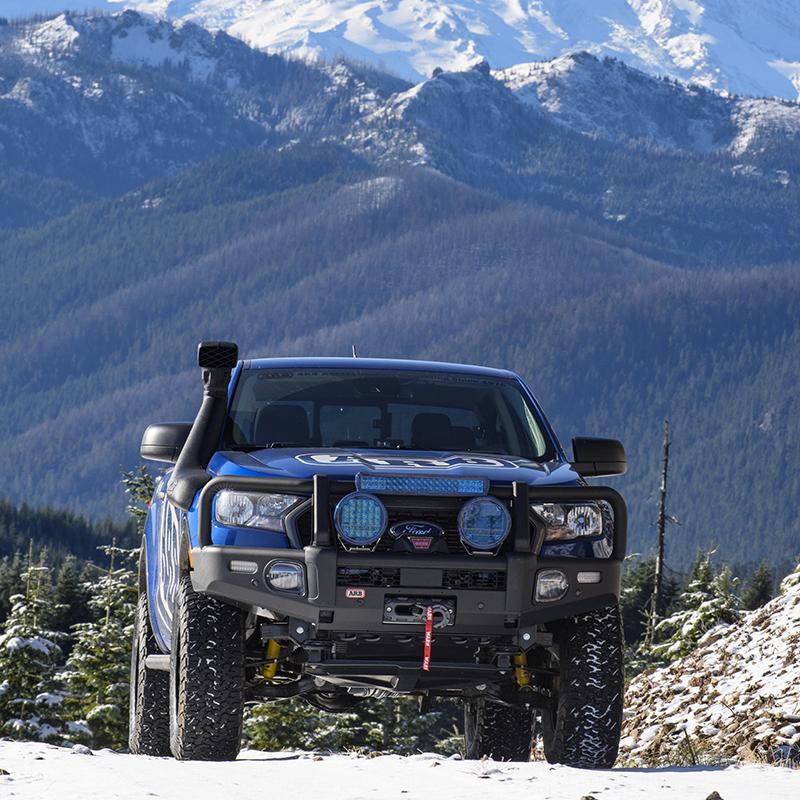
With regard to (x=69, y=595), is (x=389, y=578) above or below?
above

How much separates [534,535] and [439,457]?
84 cm

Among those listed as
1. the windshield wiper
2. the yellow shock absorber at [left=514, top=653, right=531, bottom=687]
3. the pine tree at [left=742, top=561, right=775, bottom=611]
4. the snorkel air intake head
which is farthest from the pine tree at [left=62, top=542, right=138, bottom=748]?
the pine tree at [left=742, top=561, right=775, bottom=611]

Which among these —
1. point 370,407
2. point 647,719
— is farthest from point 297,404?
point 647,719

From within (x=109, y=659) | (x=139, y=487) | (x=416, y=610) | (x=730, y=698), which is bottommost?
(x=109, y=659)

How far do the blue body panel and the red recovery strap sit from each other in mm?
584

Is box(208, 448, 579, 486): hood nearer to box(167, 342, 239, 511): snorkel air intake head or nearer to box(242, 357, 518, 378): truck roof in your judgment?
box(167, 342, 239, 511): snorkel air intake head

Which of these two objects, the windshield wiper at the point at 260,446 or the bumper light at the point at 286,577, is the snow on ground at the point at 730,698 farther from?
the bumper light at the point at 286,577

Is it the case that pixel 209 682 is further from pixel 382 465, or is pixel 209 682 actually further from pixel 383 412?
pixel 383 412

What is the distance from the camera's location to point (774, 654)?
40.9 ft

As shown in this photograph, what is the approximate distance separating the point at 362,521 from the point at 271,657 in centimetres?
104

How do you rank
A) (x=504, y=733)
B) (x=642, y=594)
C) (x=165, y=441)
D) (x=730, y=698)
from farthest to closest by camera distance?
(x=642, y=594) → (x=730, y=698) → (x=504, y=733) → (x=165, y=441)

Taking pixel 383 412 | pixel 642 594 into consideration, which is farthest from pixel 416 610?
pixel 642 594

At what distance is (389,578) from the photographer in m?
7.09

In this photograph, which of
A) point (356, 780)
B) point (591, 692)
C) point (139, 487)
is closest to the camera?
point (356, 780)
